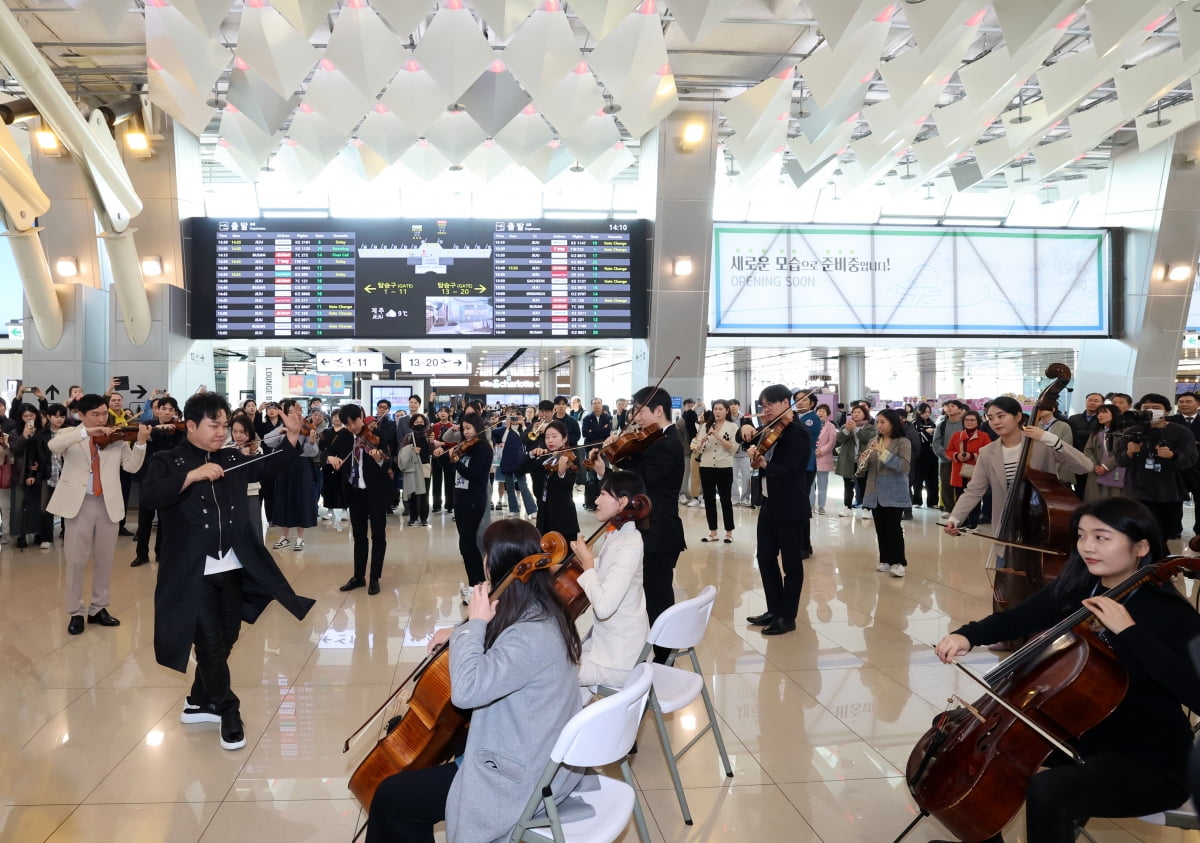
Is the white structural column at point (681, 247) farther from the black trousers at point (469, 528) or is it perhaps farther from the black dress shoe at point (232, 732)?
the black dress shoe at point (232, 732)

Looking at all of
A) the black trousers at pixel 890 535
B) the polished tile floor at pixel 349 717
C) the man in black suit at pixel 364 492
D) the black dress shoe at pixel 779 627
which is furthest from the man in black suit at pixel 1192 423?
the man in black suit at pixel 364 492

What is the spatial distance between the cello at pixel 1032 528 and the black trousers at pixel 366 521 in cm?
431

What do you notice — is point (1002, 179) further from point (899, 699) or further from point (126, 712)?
point (126, 712)

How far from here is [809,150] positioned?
9789 mm

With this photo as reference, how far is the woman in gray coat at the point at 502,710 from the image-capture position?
177 centimetres

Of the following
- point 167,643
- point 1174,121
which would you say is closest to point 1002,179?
point 1174,121

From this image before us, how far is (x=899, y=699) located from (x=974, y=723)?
1833mm

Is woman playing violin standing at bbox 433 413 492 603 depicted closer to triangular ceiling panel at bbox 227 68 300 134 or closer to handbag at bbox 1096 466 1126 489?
triangular ceiling panel at bbox 227 68 300 134

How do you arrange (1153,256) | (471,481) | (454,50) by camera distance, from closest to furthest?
(471,481), (454,50), (1153,256)

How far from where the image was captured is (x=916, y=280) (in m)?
12.0

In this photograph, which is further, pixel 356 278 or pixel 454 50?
pixel 356 278

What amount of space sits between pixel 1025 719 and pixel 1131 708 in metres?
0.36

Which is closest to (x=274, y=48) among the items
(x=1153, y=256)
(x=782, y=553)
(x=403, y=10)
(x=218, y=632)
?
(x=403, y=10)

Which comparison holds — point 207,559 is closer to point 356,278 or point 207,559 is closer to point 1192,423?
point 356,278
